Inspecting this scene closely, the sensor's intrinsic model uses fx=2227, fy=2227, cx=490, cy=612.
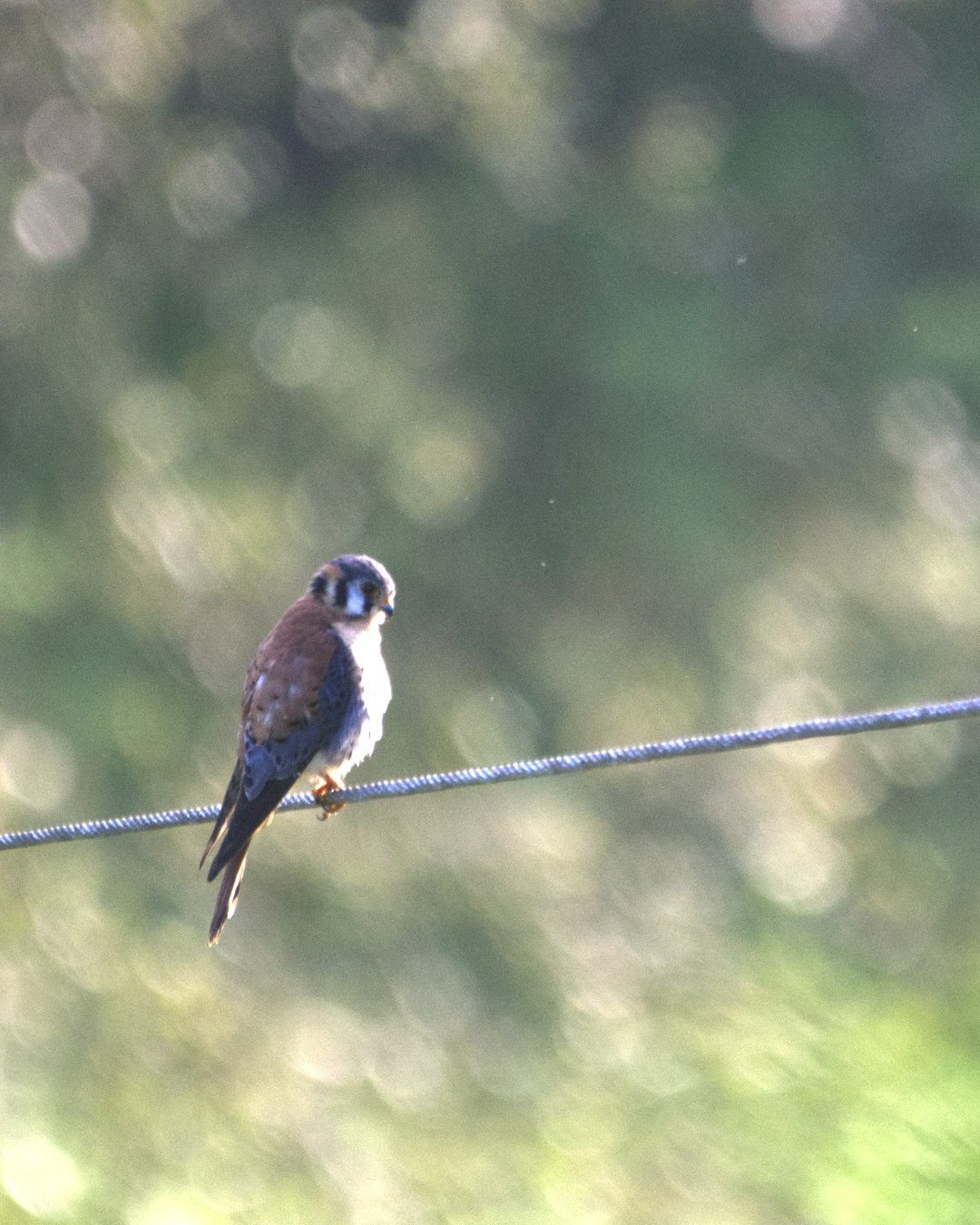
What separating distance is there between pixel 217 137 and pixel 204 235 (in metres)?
0.49

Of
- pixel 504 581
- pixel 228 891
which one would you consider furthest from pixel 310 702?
pixel 504 581

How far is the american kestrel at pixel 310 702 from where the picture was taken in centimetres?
446

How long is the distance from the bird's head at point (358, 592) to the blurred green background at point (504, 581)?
1970 mm

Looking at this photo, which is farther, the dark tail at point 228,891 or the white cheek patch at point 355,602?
the white cheek patch at point 355,602

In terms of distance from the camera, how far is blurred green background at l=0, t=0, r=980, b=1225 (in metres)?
6.81

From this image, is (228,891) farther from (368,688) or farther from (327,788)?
(368,688)

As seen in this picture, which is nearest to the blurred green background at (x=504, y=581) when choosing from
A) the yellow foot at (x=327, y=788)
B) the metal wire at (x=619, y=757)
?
the yellow foot at (x=327, y=788)

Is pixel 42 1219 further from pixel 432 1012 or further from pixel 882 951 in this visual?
pixel 882 951

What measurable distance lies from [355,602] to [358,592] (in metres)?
0.03

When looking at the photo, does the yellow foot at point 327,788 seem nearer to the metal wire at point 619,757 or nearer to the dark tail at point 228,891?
the dark tail at point 228,891

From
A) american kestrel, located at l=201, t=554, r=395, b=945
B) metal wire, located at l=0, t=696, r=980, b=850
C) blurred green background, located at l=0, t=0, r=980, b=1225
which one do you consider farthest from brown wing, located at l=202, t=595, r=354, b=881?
blurred green background, located at l=0, t=0, r=980, b=1225

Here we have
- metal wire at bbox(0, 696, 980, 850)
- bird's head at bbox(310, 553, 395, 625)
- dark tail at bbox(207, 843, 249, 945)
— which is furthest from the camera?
bird's head at bbox(310, 553, 395, 625)

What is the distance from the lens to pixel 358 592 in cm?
512

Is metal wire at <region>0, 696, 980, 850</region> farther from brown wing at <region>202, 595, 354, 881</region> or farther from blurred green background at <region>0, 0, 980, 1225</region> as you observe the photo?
blurred green background at <region>0, 0, 980, 1225</region>
